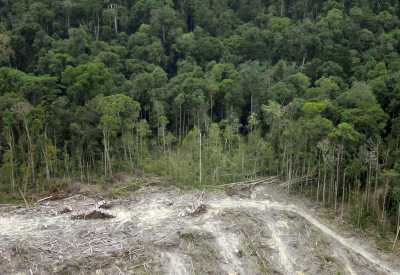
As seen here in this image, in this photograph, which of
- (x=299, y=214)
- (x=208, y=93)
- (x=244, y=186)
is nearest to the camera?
(x=299, y=214)

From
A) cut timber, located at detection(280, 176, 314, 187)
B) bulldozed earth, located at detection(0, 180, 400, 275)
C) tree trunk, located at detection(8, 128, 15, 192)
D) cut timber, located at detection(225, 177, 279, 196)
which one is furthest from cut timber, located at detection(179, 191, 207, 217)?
tree trunk, located at detection(8, 128, 15, 192)

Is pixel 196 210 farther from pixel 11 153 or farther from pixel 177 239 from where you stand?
pixel 11 153

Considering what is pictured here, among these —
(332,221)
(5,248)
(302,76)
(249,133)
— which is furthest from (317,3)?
(5,248)

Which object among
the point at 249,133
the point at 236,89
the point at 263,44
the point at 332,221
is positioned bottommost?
the point at 332,221

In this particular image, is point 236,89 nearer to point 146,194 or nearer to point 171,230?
point 146,194

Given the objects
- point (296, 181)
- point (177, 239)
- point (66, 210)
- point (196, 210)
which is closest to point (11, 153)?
point (66, 210)

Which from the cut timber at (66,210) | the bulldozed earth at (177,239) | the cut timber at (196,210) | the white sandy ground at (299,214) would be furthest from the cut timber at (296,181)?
the cut timber at (66,210)

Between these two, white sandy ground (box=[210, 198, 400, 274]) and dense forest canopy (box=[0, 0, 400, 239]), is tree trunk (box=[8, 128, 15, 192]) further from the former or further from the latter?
white sandy ground (box=[210, 198, 400, 274])
